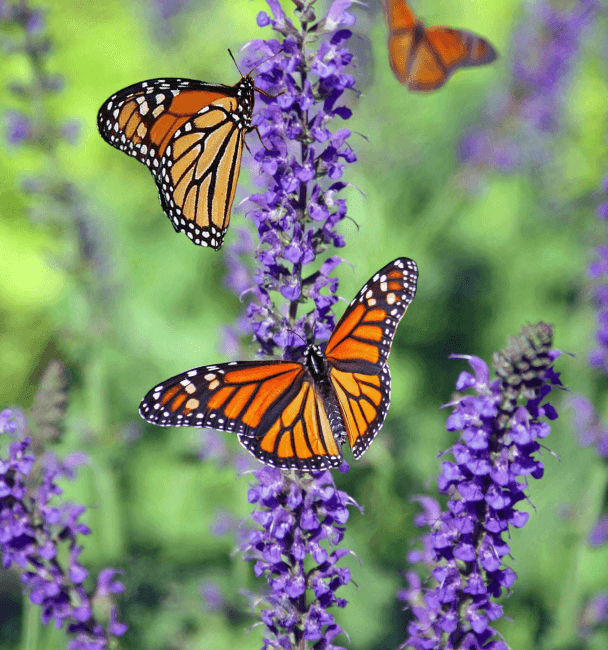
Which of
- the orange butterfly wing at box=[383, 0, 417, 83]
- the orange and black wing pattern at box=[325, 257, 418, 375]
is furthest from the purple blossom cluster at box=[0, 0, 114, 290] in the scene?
the orange and black wing pattern at box=[325, 257, 418, 375]

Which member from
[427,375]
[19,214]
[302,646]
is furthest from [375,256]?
[19,214]

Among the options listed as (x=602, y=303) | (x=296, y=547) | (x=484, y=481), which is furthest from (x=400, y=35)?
(x=296, y=547)

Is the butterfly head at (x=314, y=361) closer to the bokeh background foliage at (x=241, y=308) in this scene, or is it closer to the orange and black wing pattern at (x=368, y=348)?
the orange and black wing pattern at (x=368, y=348)

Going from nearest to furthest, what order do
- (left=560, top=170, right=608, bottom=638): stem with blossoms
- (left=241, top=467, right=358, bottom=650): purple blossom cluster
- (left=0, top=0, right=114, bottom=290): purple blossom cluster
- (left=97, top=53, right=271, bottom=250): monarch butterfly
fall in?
(left=241, top=467, right=358, bottom=650): purple blossom cluster < (left=97, top=53, right=271, bottom=250): monarch butterfly < (left=560, top=170, right=608, bottom=638): stem with blossoms < (left=0, top=0, right=114, bottom=290): purple blossom cluster

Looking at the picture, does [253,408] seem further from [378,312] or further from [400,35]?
[400,35]

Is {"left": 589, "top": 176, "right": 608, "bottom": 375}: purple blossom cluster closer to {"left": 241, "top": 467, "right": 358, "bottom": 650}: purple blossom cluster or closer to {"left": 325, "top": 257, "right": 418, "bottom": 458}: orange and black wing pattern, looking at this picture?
{"left": 325, "top": 257, "right": 418, "bottom": 458}: orange and black wing pattern

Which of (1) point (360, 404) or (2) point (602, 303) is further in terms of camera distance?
(2) point (602, 303)
